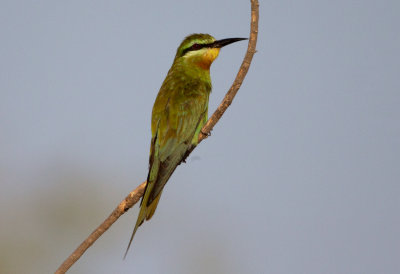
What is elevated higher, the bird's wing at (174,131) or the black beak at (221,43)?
the black beak at (221,43)

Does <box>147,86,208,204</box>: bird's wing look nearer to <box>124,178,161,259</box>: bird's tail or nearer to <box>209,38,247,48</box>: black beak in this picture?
<box>124,178,161,259</box>: bird's tail

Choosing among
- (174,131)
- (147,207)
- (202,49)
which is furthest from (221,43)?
(147,207)

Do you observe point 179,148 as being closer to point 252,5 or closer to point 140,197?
point 140,197

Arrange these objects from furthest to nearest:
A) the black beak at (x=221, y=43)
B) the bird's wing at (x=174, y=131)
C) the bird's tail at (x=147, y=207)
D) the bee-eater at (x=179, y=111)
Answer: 1. the black beak at (x=221, y=43)
2. the bird's wing at (x=174, y=131)
3. the bee-eater at (x=179, y=111)
4. the bird's tail at (x=147, y=207)

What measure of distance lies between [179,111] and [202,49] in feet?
2.24

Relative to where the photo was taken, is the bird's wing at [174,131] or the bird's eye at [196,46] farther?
the bird's eye at [196,46]

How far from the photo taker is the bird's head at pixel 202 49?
3619 millimetres

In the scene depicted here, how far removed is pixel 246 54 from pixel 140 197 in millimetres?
924

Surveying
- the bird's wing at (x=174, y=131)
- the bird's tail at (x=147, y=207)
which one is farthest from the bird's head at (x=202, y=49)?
the bird's tail at (x=147, y=207)

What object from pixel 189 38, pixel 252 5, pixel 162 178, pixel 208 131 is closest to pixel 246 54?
pixel 252 5

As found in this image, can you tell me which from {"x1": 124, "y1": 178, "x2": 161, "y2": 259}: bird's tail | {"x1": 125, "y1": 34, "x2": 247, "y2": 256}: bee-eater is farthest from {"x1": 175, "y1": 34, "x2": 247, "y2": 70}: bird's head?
{"x1": 124, "y1": 178, "x2": 161, "y2": 259}: bird's tail

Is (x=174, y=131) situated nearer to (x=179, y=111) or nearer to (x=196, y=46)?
A: (x=179, y=111)

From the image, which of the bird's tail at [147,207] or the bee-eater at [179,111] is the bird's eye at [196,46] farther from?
the bird's tail at [147,207]

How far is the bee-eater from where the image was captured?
2803 mm
